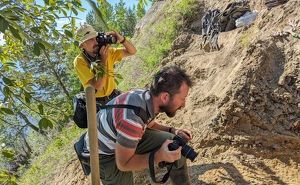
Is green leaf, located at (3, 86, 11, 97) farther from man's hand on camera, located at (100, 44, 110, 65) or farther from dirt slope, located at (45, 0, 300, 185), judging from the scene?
dirt slope, located at (45, 0, 300, 185)

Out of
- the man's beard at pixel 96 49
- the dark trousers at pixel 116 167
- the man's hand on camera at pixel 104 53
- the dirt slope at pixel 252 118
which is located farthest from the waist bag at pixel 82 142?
the dirt slope at pixel 252 118

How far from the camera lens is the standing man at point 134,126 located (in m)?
1.67

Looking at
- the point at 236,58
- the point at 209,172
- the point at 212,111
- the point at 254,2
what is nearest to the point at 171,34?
the point at 254,2

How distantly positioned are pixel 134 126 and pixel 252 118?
1.97m

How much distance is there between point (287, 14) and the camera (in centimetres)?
369

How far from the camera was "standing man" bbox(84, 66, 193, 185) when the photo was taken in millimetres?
1668

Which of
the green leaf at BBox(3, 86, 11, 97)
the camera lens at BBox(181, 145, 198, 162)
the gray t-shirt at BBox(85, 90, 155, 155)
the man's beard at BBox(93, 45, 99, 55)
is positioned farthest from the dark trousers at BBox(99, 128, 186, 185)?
the man's beard at BBox(93, 45, 99, 55)

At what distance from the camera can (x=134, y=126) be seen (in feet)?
5.45

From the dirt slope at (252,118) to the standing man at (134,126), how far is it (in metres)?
0.96

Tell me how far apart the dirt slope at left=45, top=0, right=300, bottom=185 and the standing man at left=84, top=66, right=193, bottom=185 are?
3.15 feet

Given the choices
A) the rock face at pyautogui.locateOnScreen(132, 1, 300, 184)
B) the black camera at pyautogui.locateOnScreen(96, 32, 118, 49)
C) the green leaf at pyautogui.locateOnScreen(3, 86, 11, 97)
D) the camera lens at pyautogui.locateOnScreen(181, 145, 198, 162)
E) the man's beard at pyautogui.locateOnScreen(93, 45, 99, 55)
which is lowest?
the rock face at pyautogui.locateOnScreen(132, 1, 300, 184)

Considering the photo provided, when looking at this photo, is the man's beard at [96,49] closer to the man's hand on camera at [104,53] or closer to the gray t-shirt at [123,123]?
the man's hand on camera at [104,53]

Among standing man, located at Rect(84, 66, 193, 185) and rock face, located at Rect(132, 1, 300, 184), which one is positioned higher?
standing man, located at Rect(84, 66, 193, 185)

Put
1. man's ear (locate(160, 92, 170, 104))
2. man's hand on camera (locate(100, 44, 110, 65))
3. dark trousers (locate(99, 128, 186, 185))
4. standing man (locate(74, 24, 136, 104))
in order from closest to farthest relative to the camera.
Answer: man's ear (locate(160, 92, 170, 104))
dark trousers (locate(99, 128, 186, 185))
standing man (locate(74, 24, 136, 104))
man's hand on camera (locate(100, 44, 110, 65))
